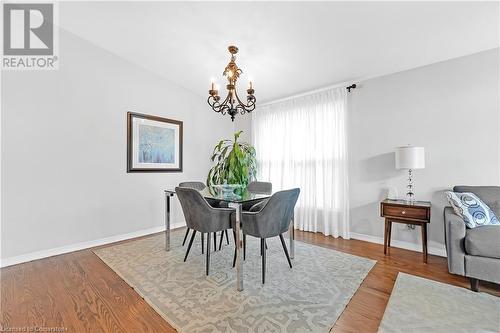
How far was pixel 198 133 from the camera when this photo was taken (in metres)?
4.42

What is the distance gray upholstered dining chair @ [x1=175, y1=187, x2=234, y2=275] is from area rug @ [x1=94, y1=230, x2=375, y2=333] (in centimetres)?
36

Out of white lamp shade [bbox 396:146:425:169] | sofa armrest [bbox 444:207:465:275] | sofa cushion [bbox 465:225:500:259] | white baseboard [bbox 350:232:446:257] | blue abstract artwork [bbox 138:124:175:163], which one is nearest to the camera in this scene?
sofa cushion [bbox 465:225:500:259]

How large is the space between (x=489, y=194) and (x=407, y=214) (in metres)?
0.77

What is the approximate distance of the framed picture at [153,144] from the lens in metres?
3.45

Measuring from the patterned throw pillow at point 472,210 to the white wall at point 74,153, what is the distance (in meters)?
4.00

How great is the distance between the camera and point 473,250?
1.85 metres

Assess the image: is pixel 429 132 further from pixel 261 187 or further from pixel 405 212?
pixel 261 187

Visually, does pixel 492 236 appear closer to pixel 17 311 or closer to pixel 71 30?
pixel 17 311

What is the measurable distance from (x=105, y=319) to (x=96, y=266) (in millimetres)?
1092

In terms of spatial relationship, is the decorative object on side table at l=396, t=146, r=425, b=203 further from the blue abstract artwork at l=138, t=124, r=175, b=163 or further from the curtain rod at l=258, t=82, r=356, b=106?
the blue abstract artwork at l=138, t=124, r=175, b=163

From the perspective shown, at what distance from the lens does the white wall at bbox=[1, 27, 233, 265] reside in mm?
2518

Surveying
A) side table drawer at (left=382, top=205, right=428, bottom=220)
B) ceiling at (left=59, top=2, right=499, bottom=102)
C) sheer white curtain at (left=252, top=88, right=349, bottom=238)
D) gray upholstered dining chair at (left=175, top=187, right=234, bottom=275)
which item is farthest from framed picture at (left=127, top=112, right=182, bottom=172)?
side table drawer at (left=382, top=205, right=428, bottom=220)

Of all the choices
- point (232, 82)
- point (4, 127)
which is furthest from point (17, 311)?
point (232, 82)

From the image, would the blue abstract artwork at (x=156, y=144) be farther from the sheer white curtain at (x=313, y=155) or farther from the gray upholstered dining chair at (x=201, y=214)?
the sheer white curtain at (x=313, y=155)
